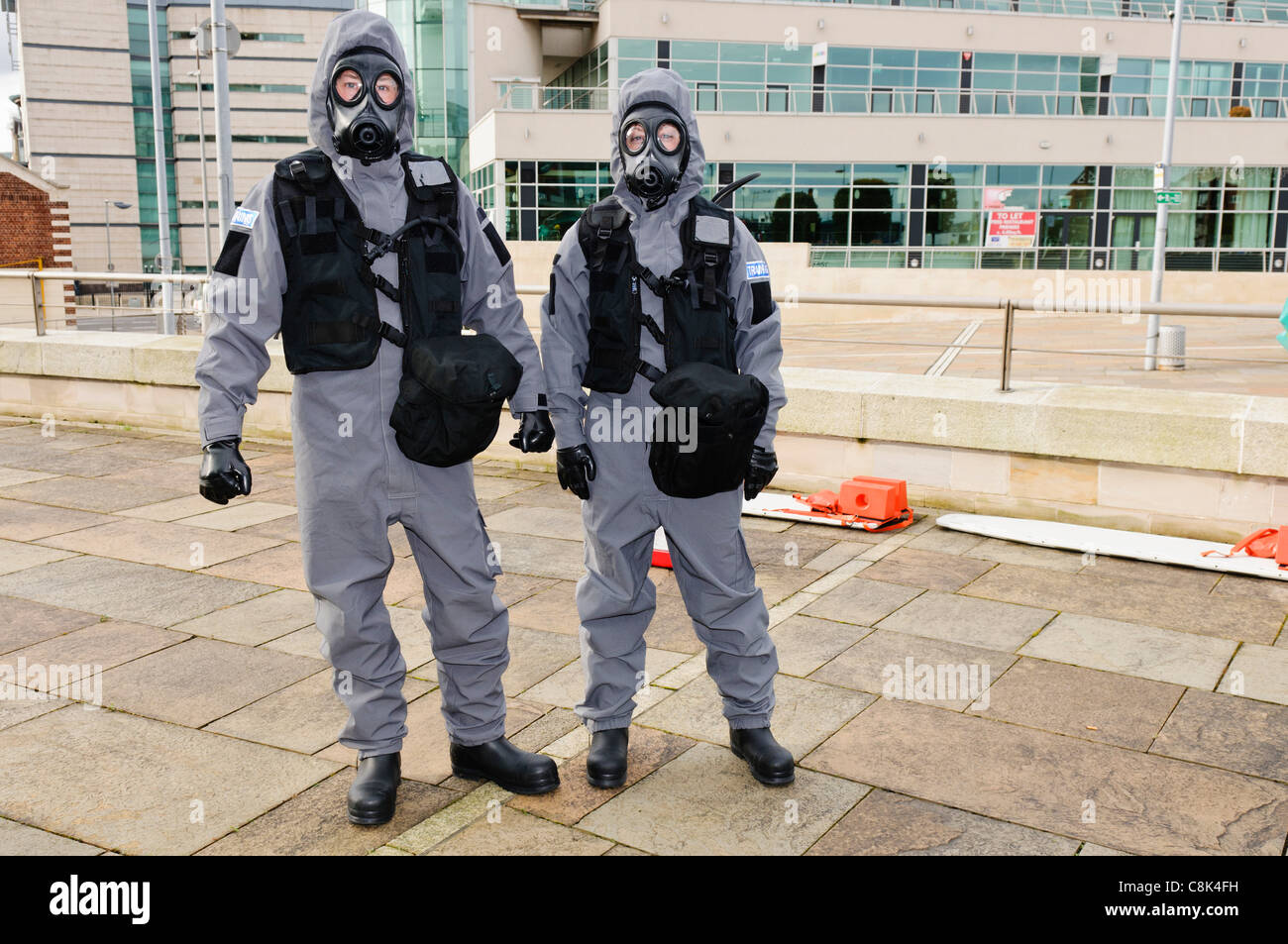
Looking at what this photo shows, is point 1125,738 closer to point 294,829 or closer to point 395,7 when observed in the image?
point 294,829

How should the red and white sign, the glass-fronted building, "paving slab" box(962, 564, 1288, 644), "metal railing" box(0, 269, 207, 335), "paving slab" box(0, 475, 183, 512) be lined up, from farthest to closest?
the red and white sign, the glass-fronted building, "metal railing" box(0, 269, 207, 335), "paving slab" box(0, 475, 183, 512), "paving slab" box(962, 564, 1288, 644)

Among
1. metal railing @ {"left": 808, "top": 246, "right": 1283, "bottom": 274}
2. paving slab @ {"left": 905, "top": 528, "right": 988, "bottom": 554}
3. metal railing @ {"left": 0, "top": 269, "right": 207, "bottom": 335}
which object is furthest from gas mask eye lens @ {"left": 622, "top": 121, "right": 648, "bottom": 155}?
metal railing @ {"left": 808, "top": 246, "right": 1283, "bottom": 274}

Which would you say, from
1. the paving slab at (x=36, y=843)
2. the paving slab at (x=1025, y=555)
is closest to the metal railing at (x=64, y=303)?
the paving slab at (x=36, y=843)

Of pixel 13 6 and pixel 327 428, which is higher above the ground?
pixel 13 6

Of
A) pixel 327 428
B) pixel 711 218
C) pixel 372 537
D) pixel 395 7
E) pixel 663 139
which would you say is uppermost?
pixel 395 7

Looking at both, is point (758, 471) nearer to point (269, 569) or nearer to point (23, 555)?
point (269, 569)

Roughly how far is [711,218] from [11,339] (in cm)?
990

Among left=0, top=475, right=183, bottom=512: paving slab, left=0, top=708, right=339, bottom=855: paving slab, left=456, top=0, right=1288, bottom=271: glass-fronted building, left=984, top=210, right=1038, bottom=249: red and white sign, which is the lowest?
left=0, top=708, right=339, bottom=855: paving slab

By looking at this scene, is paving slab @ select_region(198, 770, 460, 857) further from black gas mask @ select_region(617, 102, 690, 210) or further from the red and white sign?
the red and white sign

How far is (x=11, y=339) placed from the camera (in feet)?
35.9

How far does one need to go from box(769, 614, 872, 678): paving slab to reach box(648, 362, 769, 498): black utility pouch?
4.86 feet

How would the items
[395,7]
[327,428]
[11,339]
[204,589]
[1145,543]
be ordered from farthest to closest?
[395,7], [11,339], [1145,543], [204,589], [327,428]

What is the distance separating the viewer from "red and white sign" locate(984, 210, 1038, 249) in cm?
3219
